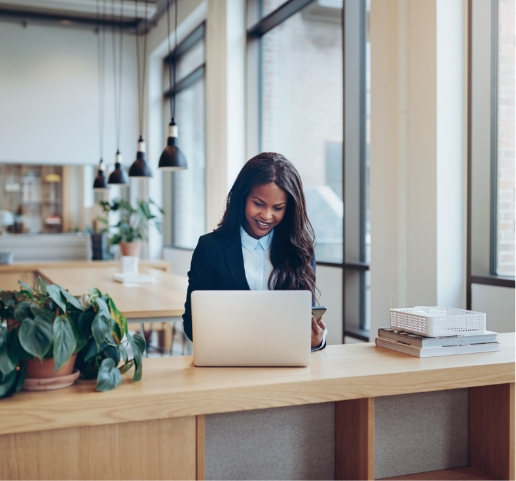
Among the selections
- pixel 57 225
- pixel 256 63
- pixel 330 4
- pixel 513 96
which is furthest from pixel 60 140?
pixel 513 96

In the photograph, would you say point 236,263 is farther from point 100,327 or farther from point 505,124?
point 505,124

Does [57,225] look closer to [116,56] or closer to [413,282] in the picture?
[116,56]

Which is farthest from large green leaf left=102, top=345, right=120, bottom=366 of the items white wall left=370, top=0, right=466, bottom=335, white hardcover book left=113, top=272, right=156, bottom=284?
white hardcover book left=113, top=272, right=156, bottom=284

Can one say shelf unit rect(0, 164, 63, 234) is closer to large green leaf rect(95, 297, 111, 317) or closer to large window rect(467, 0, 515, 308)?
large window rect(467, 0, 515, 308)

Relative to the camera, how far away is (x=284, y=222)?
2.29m

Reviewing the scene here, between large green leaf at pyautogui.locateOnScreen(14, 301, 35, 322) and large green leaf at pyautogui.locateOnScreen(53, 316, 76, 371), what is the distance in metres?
0.07

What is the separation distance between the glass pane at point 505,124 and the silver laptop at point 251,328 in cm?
212

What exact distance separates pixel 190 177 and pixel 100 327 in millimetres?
6806

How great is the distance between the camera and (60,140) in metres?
8.00

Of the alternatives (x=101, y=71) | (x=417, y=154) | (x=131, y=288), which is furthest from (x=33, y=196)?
(x=417, y=154)

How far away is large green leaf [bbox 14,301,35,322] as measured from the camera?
136 cm

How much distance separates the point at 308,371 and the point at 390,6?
2.71 m

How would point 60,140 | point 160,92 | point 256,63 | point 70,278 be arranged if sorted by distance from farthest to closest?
point 160,92 → point 60,140 → point 256,63 → point 70,278

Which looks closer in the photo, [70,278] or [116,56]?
[70,278]
